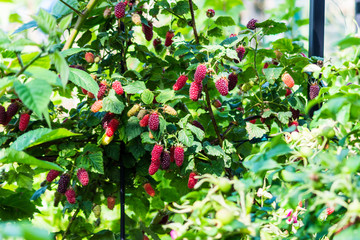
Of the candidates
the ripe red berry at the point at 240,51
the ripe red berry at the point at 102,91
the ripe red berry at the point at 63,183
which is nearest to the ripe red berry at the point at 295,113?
the ripe red berry at the point at 240,51

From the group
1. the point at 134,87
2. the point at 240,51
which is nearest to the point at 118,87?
the point at 134,87

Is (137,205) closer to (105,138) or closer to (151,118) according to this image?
(105,138)

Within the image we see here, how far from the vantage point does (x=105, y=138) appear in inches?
47.5

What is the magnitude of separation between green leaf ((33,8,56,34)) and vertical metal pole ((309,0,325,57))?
97 cm

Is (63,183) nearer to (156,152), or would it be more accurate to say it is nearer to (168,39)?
(156,152)

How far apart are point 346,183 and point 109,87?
81cm

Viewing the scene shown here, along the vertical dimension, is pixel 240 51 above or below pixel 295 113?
above

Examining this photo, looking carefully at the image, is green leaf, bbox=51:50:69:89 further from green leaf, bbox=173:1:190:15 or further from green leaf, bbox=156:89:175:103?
green leaf, bbox=173:1:190:15

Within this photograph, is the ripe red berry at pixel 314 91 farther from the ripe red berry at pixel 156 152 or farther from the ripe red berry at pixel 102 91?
the ripe red berry at pixel 102 91

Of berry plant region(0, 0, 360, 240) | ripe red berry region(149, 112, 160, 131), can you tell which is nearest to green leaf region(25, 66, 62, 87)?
berry plant region(0, 0, 360, 240)

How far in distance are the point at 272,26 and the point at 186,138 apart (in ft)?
1.47

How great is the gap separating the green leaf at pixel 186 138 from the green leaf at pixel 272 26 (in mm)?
367

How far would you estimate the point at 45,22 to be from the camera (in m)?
0.62

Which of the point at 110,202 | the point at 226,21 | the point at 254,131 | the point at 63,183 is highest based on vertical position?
the point at 226,21
